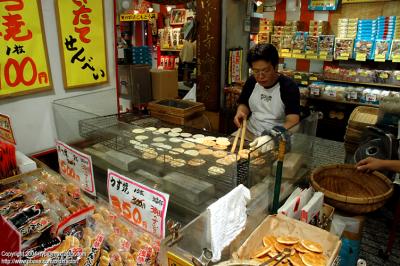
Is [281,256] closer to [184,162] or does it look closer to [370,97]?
[184,162]

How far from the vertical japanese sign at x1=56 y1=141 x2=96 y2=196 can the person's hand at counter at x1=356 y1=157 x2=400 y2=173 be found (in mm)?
2165

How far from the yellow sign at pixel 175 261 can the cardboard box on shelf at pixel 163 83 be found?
391cm

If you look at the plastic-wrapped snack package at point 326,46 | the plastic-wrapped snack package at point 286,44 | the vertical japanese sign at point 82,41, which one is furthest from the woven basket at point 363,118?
the vertical japanese sign at point 82,41

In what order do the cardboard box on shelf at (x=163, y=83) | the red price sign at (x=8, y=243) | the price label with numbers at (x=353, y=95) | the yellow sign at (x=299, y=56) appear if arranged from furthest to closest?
1. the yellow sign at (x=299, y=56)
2. the price label with numbers at (x=353, y=95)
3. the cardboard box on shelf at (x=163, y=83)
4. the red price sign at (x=8, y=243)

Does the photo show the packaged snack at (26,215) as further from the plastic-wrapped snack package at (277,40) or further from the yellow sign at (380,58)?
the plastic-wrapped snack package at (277,40)

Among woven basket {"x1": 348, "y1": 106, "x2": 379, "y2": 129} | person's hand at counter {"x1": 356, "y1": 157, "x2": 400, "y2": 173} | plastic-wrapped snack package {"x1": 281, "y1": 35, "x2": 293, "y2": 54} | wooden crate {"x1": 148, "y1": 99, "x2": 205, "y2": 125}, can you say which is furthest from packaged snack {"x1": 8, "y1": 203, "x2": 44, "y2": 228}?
plastic-wrapped snack package {"x1": 281, "y1": 35, "x2": 293, "y2": 54}

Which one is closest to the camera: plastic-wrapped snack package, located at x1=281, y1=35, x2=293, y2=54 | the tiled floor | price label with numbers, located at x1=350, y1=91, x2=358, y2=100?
the tiled floor

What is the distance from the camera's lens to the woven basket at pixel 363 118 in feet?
12.4

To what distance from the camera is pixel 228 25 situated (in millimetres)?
4539

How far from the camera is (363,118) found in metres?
3.97

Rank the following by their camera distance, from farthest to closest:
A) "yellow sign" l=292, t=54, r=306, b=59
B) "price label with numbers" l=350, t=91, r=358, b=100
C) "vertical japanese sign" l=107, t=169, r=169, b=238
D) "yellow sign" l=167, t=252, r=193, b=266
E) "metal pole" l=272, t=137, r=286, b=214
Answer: "yellow sign" l=292, t=54, r=306, b=59
"price label with numbers" l=350, t=91, r=358, b=100
"metal pole" l=272, t=137, r=286, b=214
"vertical japanese sign" l=107, t=169, r=169, b=238
"yellow sign" l=167, t=252, r=193, b=266

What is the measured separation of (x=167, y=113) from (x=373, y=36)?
4.01 meters

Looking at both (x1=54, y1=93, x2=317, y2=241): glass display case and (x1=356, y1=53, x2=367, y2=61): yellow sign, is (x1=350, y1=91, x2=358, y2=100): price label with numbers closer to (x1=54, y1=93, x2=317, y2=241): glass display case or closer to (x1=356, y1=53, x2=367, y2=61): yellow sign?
(x1=356, y1=53, x2=367, y2=61): yellow sign

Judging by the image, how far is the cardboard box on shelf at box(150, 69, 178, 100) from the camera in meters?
4.85
